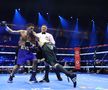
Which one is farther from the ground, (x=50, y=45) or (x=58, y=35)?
(x=58, y=35)

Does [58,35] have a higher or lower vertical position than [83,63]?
higher

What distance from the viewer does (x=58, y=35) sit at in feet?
62.6

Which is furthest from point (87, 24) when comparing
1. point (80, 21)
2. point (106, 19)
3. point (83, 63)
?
point (83, 63)

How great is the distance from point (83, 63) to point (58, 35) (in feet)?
37.4

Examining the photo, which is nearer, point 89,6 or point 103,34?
point 89,6

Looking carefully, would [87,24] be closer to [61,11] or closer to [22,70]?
[61,11]

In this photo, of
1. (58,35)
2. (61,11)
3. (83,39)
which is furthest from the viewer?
(83,39)

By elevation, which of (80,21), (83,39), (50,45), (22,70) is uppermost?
(80,21)

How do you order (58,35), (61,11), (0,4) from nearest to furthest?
1. (0,4)
2. (61,11)
3. (58,35)

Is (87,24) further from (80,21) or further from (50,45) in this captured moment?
(50,45)

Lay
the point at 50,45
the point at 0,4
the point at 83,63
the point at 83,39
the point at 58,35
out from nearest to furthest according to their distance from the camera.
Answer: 1. the point at 50,45
2. the point at 83,63
3. the point at 0,4
4. the point at 58,35
5. the point at 83,39

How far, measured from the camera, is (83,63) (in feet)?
25.5

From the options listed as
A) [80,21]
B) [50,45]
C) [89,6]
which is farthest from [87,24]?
[50,45]

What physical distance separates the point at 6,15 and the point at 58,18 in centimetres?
419
